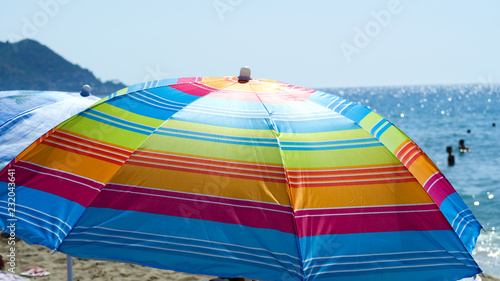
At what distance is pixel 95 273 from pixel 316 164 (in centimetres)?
529

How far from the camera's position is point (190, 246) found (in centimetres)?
287

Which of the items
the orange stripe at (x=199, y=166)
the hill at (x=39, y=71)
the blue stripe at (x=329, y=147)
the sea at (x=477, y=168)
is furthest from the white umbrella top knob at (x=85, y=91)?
the hill at (x=39, y=71)

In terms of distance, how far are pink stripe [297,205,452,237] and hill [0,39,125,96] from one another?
6097 inches

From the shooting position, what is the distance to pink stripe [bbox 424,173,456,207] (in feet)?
10.4

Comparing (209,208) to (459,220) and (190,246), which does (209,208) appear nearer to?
(190,246)

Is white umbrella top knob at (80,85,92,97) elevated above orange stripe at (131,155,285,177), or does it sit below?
above

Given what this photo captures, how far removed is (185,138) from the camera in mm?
3100

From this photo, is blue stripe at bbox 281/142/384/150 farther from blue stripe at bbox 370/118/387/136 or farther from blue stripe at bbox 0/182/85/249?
blue stripe at bbox 0/182/85/249

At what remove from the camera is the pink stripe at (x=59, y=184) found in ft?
10.0

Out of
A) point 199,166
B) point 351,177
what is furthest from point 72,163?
point 351,177

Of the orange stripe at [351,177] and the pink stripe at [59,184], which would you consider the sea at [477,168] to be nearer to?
the orange stripe at [351,177]

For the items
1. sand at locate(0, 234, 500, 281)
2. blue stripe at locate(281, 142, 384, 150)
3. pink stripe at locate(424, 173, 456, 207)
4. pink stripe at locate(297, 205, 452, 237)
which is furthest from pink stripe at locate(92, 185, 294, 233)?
sand at locate(0, 234, 500, 281)

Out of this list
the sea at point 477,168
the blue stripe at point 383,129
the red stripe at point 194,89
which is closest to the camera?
the blue stripe at point 383,129

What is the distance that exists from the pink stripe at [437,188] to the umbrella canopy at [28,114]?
13.2ft
